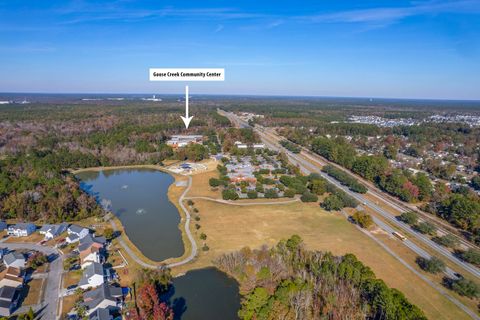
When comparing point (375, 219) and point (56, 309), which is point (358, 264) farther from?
point (56, 309)

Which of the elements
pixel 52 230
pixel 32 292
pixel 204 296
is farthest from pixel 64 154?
pixel 204 296

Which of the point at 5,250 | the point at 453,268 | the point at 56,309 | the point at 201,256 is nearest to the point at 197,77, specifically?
the point at 201,256

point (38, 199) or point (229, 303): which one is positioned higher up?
point (38, 199)

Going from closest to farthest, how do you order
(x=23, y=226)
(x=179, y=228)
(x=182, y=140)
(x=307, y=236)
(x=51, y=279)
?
1. (x=51, y=279)
2. (x=23, y=226)
3. (x=307, y=236)
4. (x=179, y=228)
5. (x=182, y=140)

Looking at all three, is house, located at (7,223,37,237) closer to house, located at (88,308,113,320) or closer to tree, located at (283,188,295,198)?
house, located at (88,308,113,320)

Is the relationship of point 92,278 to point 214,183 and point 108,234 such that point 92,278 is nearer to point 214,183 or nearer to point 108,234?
point 108,234

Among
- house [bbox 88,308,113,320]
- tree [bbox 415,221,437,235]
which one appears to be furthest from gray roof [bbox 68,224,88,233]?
tree [bbox 415,221,437,235]

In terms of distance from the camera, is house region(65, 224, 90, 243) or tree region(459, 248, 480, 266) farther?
house region(65, 224, 90, 243)
